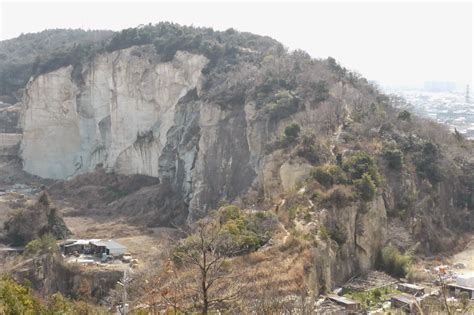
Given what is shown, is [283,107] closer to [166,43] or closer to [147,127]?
[147,127]

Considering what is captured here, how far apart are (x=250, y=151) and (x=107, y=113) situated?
1923 cm

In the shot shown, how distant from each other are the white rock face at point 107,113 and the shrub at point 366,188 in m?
24.5

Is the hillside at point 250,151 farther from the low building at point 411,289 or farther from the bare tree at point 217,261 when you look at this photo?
the low building at point 411,289

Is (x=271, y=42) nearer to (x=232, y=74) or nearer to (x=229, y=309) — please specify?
(x=232, y=74)

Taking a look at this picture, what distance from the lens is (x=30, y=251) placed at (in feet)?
87.3

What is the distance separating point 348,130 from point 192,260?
69.1 feet

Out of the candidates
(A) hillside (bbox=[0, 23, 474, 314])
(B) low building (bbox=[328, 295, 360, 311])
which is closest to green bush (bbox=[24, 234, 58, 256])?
(A) hillside (bbox=[0, 23, 474, 314])

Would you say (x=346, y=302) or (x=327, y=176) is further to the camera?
(x=327, y=176)

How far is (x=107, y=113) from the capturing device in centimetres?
5156

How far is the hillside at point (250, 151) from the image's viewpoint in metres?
22.6

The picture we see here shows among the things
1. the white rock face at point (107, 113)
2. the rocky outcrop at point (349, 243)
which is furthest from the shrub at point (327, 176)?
the white rock face at point (107, 113)

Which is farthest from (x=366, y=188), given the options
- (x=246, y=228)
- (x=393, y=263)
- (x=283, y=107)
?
(x=283, y=107)

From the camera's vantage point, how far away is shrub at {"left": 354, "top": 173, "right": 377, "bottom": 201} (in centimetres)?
2400

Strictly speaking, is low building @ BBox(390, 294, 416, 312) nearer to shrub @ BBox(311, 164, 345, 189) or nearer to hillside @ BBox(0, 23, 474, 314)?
hillside @ BBox(0, 23, 474, 314)
